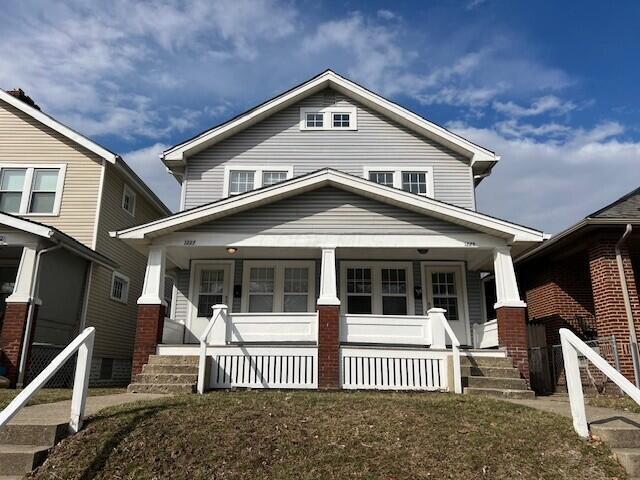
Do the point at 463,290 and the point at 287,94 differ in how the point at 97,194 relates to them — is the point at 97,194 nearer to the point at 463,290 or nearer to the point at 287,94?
the point at 287,94

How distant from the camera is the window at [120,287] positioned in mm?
17047

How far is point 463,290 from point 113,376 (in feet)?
37.2

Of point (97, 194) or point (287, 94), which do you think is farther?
point (97, 194)

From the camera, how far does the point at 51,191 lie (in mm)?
16219

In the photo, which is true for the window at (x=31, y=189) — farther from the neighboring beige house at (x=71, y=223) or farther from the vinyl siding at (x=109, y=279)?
the vinyl siding at (x=109, y=279)

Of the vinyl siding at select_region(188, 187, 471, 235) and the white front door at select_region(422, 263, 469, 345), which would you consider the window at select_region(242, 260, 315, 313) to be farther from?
the white front door at select_region(422, 263, 469, 345)

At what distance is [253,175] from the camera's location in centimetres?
1502

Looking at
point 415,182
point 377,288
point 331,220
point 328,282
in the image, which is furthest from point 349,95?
point 328,282

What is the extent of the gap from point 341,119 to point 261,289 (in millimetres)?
5638

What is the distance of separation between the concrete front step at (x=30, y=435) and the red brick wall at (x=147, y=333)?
16.5 feet

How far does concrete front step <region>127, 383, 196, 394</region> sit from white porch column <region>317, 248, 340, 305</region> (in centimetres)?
296

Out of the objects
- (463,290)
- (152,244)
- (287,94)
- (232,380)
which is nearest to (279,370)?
(232,380)

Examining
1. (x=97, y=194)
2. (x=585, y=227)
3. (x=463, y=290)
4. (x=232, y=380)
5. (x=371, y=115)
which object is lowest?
(x=232, y=380)

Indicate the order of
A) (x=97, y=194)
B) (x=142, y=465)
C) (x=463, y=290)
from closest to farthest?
(x=142, y=465) < (x=463, y=290) < (x=97, y=194)
